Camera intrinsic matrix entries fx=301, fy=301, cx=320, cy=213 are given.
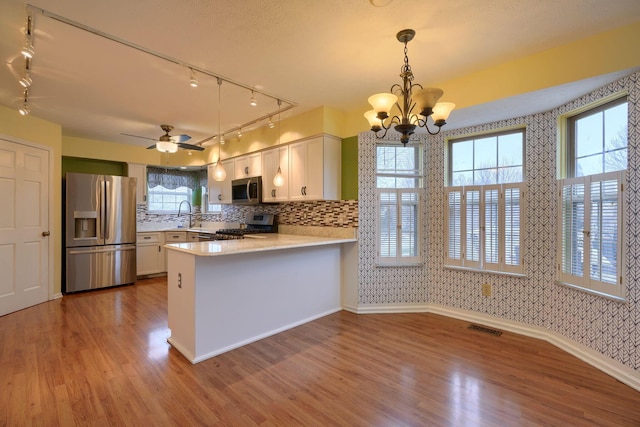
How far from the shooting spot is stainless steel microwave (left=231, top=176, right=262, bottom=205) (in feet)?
15.6

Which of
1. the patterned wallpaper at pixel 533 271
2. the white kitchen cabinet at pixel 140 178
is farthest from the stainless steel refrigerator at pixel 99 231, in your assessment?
the patterned wallpaper at pixel 533 271

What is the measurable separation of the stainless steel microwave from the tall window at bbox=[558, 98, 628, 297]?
379 cm

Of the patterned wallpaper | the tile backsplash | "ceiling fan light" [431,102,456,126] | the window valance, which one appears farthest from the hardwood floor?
the window valance

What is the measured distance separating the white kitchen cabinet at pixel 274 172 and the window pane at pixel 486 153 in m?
2.47

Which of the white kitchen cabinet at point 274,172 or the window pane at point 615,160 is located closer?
the window pane at point 615,160

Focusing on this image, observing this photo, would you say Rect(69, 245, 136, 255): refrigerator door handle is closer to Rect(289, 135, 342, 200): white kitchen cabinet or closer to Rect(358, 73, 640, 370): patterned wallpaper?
Rect(289, 135, 342, 200): white kitchen cabinet

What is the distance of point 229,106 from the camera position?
3859 millimetres

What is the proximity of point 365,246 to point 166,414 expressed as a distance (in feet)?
8.66

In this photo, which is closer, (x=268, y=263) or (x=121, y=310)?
(x=268, y=263)

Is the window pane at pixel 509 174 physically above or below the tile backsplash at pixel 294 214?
above

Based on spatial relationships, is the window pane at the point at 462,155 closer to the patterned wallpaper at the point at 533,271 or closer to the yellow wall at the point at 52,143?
the patterned wallpaper at the point at 533,271

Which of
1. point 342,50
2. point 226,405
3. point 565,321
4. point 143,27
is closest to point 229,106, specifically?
point 143,27

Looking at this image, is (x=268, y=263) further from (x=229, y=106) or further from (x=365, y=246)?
(x=229, y=106)

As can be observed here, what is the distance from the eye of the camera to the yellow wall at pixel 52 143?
3.95 meters
